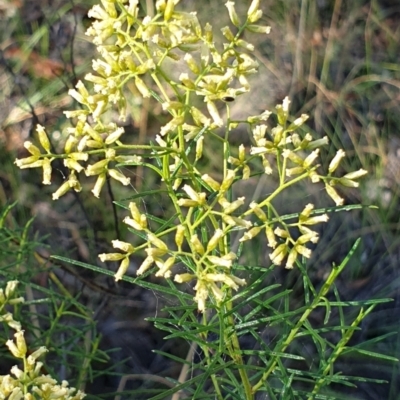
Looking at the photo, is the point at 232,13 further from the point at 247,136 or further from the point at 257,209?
the point at 247,136

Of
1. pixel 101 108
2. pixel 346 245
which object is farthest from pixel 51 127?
pixel 101 108

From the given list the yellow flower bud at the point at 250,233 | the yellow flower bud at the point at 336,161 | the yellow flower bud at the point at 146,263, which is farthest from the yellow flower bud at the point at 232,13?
the yellow flower bud at the point at 146,263

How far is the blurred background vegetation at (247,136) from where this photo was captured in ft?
9.75

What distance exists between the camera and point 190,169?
4.07 feet

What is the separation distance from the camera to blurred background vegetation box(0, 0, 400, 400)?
2.97 metres

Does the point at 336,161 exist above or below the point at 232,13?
below

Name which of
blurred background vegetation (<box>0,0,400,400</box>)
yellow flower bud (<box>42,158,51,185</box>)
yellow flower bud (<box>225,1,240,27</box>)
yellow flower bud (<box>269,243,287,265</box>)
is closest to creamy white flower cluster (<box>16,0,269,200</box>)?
yellow flower bud (<box>42,158,51,185</box>)

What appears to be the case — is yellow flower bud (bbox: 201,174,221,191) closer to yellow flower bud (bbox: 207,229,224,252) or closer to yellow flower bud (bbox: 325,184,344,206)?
yellow flower bud (bbox: 207,229,224,252)

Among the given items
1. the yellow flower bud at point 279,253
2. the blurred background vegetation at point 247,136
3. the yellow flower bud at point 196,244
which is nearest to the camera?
the yellow flower bud at point 196,244

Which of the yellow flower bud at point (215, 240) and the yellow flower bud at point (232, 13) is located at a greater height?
the yellow flower bud at point (232, 13)

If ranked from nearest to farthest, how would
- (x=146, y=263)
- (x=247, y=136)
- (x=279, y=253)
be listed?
1. (x=146, y=263)
2. (x=279, y=253)
3. (x=247, y=136)

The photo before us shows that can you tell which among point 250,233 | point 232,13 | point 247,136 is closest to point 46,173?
point 250,233

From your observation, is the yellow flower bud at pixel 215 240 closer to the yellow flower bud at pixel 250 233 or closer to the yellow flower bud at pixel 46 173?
the yellow flower bud at pixel 250 233

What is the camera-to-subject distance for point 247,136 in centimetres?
363
